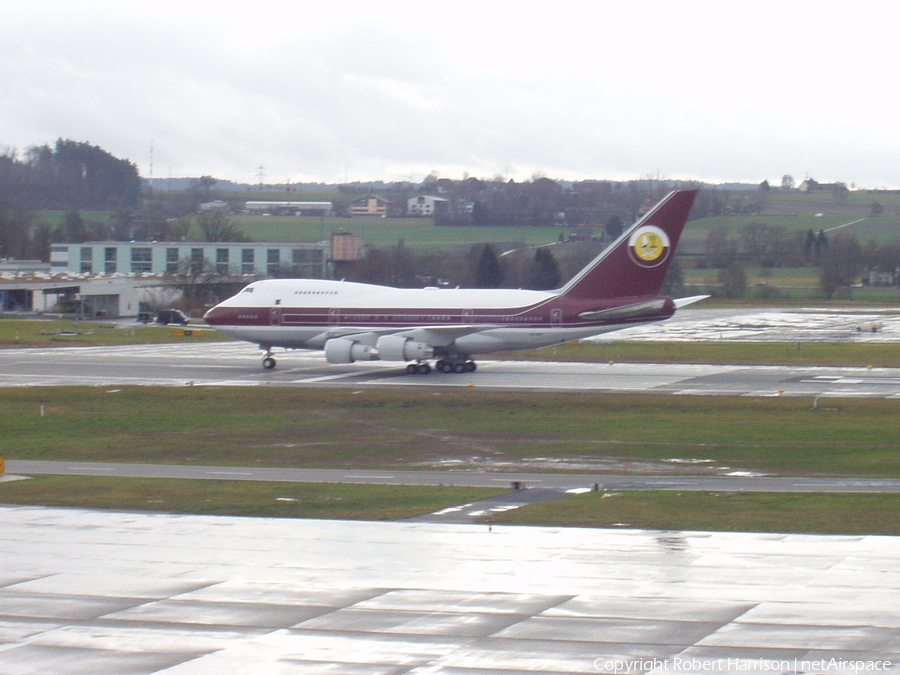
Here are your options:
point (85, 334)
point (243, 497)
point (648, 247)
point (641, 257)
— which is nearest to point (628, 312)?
point (641, 257)

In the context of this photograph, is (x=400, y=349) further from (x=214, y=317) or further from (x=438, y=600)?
(x=438, y=600)

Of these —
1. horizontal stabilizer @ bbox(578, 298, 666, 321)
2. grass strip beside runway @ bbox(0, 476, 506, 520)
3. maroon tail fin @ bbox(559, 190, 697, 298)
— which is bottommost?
grass strip beside runway @ bbox(0, 476, 506, 520)

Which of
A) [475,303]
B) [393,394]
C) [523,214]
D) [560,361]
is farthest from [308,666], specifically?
[523,214]

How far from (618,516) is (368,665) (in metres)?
9.93

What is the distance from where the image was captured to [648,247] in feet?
161

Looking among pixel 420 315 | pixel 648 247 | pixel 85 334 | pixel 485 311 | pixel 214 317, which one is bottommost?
pixel 85 334

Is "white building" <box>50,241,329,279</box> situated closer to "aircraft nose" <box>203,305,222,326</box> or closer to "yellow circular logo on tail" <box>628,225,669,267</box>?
"aircraft nose" <box>203,305,222,326</box>

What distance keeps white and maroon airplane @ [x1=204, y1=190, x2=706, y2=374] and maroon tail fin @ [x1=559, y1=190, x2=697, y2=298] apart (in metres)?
0.05

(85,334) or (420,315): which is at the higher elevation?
(420,315)

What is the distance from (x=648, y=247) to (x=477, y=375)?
10.6m

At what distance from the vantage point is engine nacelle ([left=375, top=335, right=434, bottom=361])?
49.8 meters

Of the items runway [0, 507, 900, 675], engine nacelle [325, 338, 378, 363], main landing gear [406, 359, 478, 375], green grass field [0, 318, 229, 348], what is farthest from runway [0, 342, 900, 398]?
runway [0, 507, 900, 675]

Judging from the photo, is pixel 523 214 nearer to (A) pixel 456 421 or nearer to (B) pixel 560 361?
(B) pixel 560 361

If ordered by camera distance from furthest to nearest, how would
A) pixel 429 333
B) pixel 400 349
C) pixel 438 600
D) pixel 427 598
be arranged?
1. pixel 429 333
2. pixel 400 349
3. pixel 427 598
4. pixel 438 600
